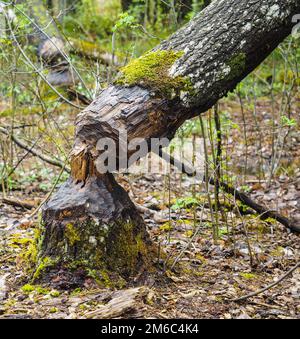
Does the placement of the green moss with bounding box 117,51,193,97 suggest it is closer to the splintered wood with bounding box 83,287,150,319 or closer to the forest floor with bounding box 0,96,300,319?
the forest floor with bounding box 0,96,300,319

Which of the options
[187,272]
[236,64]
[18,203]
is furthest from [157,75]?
[18,203]

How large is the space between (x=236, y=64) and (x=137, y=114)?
2.98ft

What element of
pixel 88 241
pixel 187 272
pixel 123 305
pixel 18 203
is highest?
pixel 18 203

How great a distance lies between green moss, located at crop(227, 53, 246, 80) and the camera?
3.73 metres

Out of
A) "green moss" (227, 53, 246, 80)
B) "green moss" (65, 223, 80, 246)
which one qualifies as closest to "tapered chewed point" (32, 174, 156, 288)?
"green moss" (65, 223, 80, 246)

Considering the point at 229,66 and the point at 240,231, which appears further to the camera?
the point at 240,231

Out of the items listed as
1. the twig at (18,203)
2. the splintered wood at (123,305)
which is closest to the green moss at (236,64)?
the splintered wood at (123,305)

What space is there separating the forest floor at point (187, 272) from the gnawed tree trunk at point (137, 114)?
0.24 m

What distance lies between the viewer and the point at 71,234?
11.1 ft

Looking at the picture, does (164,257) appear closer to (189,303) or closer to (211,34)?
(189,303)

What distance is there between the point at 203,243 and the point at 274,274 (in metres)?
0.82

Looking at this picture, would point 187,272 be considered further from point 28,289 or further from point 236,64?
point 236,64

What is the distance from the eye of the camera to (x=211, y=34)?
371cm
